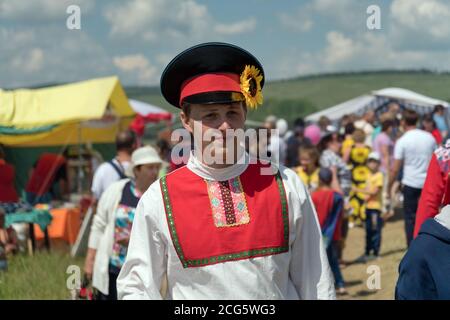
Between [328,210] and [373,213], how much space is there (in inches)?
75.8

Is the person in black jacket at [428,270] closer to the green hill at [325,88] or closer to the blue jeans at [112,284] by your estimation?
the blue jeans at [112,284]

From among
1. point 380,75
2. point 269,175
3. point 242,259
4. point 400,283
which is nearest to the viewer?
point 400,283

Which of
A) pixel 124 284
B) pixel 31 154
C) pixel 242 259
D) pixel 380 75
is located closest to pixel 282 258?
pixel 242 259

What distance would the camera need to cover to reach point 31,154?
1478 centimetres

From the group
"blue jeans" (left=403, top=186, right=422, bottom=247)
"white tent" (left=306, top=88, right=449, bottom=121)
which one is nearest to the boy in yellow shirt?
"blue jeans" (left=403, top=186, right=422, bottom=247)

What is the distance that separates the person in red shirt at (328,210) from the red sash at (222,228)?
14.3ft

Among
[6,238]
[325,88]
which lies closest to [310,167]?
[6,238]

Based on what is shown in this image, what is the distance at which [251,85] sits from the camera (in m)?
2.74

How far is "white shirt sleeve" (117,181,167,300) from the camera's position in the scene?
2674mm

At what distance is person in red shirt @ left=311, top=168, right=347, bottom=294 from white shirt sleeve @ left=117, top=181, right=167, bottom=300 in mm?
4436

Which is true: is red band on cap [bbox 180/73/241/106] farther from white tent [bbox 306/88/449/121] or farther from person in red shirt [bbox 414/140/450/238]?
white tent [bbox 306/88/449/121]

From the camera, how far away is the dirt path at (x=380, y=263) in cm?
748
